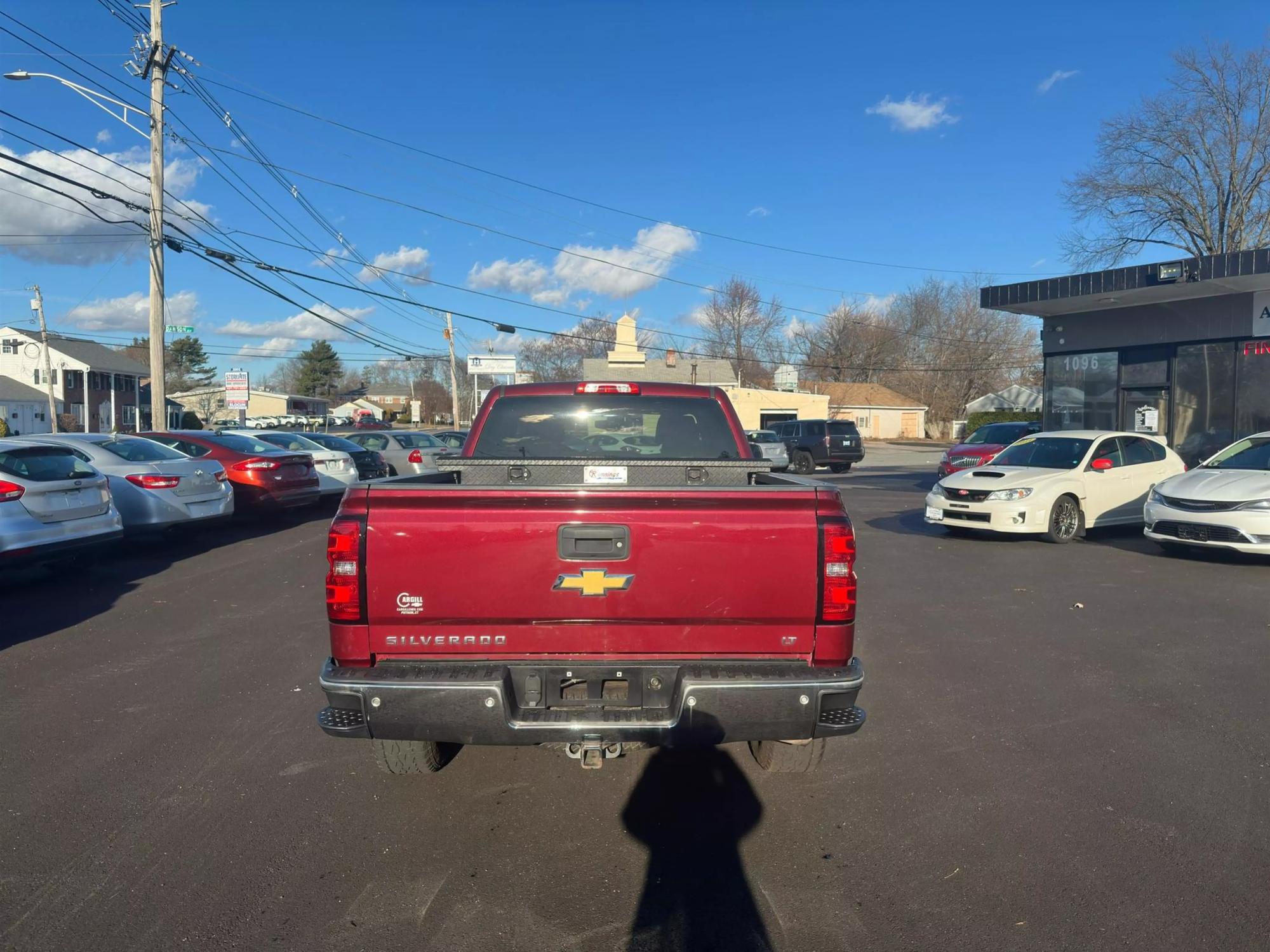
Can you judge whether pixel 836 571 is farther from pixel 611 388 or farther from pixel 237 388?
pixel 237 388

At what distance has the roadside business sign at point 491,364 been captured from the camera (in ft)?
131

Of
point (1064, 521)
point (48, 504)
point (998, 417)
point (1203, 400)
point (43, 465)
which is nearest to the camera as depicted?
point (48, 504)

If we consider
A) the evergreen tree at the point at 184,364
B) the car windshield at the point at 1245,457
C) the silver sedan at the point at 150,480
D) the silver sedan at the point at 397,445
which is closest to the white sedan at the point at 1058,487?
the car windshield at the point at 1245,457

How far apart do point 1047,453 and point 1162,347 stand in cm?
985

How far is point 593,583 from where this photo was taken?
359 centimetres

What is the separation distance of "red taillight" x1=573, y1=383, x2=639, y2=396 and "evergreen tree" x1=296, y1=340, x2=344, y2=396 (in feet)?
346

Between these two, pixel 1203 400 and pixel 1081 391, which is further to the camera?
pixel 1081 391

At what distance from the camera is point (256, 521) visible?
1572 centimetres

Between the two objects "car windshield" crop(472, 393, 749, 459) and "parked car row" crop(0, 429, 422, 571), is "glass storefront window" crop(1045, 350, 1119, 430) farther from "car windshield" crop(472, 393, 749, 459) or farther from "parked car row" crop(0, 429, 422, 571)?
"car windshield" crop(472, 393, 749, 459)

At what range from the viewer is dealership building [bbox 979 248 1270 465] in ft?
61.3

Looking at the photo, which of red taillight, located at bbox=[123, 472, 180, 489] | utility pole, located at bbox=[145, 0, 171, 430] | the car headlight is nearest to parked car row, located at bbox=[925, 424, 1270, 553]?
the car headlight

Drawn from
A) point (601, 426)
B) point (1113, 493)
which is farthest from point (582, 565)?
point (1113, 493)

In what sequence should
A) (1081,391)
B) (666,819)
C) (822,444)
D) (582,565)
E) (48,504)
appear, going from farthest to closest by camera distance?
1. (822,444)
2. (1081,391)
3. (48,504)
4. (666,819)
5. (582,565)

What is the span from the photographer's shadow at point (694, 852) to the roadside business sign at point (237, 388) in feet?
84.8
